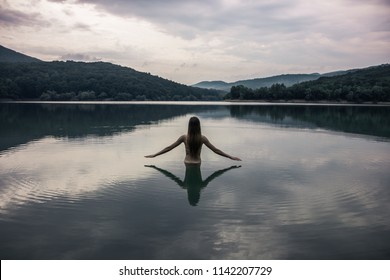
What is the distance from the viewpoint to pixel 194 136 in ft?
46.0

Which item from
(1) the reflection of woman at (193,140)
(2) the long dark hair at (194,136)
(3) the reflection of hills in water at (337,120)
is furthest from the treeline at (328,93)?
(2) the long dark hair at (194,136)

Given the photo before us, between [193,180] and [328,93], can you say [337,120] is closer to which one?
[193,180]

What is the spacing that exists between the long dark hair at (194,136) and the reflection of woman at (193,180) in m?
0.73

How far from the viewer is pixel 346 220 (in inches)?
321

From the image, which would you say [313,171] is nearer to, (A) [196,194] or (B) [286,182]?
(B) [286,182]

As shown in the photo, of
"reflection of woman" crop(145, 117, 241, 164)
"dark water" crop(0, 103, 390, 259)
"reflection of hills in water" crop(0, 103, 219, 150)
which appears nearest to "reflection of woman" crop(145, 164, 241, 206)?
"dark water" crop(0, 103, 390, 259)

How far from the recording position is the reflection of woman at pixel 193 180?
33.8 ft

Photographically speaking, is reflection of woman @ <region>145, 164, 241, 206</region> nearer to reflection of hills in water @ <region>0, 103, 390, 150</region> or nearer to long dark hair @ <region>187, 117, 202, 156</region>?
long dark hair @ <region>187, 117, 202, 156</region>

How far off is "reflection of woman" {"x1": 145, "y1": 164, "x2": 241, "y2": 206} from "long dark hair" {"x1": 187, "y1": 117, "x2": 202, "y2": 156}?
2.38ft

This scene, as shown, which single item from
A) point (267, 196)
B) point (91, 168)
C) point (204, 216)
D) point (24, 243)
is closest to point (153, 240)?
point (204, 216)

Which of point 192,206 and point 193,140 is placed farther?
point 193,140

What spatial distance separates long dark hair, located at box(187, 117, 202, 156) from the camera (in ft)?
45.4

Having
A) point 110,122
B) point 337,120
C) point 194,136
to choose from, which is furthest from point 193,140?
point 337,120

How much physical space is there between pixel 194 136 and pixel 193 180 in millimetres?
2464
